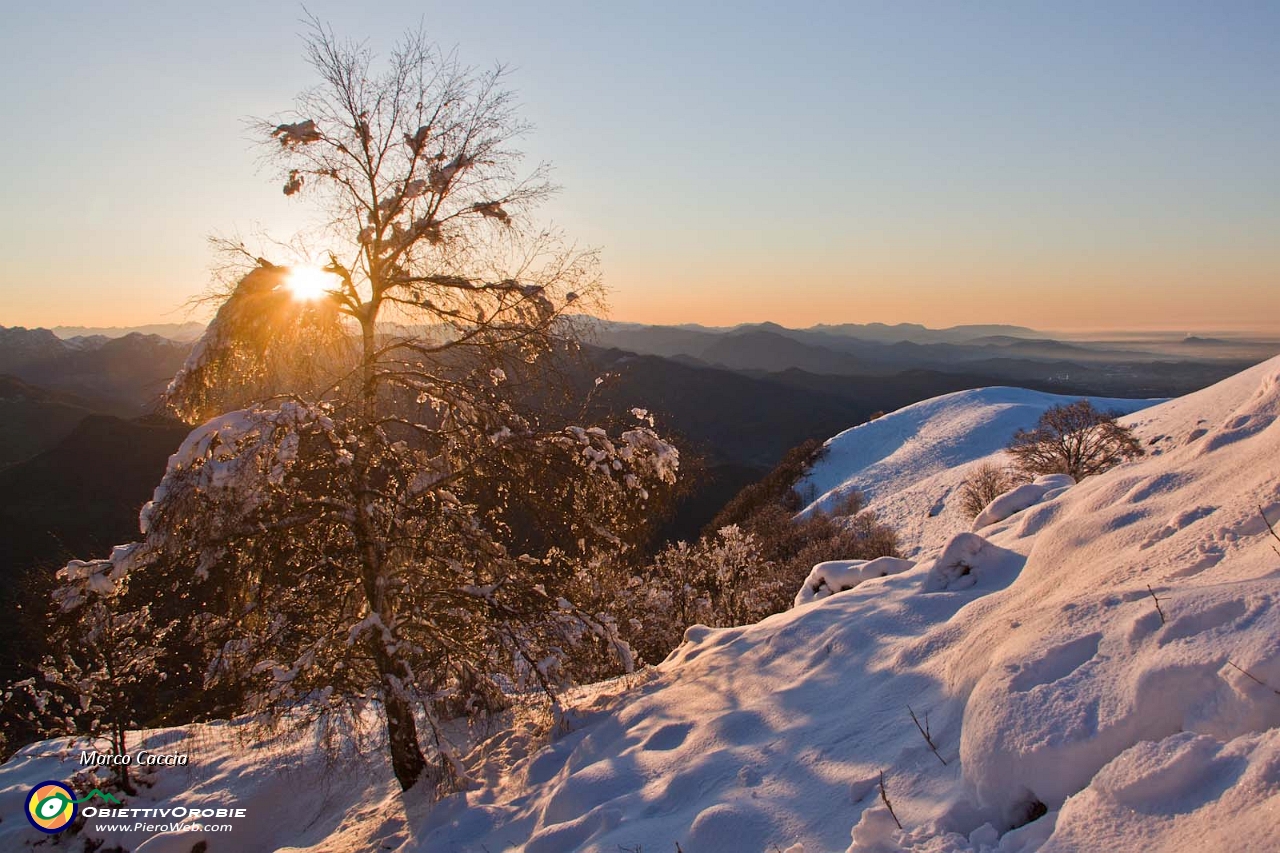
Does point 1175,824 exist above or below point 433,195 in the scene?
below

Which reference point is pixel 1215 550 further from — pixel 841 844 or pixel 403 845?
pixel 403 845

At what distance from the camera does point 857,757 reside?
4293 millimetres

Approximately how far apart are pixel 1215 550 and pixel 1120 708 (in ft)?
6.49

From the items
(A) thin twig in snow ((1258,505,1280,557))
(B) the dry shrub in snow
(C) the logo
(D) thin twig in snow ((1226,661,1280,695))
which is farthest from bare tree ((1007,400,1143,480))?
(C) the logo

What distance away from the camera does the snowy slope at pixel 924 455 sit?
120ft

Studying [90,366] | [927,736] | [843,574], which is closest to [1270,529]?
[927,736]

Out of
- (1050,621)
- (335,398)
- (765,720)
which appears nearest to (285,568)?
(335,398)

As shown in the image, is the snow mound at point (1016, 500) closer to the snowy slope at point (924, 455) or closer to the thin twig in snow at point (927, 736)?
the thin twig in snow at point (927, 736)

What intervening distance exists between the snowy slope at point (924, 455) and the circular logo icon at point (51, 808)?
96.0 ft

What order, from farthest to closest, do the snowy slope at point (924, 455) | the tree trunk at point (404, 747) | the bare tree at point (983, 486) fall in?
the snowy slope at point (924, 455) → the bare tree at point (983, 486) → the tree trunk at point (404, 747)

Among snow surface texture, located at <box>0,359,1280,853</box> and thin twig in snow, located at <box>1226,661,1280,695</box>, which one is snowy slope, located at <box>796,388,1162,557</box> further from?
thin twig in snow, located at <box>1226,661,1280,695</box>

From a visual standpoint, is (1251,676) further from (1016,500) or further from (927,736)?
(1016,500)

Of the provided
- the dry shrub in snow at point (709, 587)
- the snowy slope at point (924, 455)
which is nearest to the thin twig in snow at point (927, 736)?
the dry shrub in snow at point (709, 587)

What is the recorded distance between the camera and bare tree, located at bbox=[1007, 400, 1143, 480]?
2797cm
